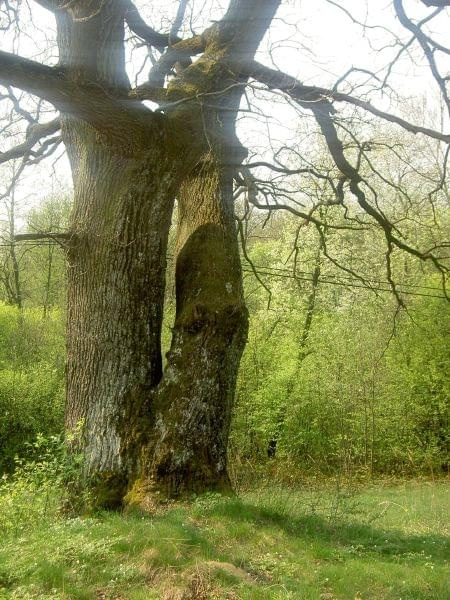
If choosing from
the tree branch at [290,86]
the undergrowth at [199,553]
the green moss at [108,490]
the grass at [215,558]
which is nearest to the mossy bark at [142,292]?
the green moss at [108,490]

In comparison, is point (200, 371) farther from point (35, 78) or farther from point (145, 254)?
point (35, 78)

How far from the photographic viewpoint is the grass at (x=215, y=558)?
382 centimetres

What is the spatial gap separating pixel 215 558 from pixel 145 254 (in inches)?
123

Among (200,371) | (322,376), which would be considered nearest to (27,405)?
(322,376)

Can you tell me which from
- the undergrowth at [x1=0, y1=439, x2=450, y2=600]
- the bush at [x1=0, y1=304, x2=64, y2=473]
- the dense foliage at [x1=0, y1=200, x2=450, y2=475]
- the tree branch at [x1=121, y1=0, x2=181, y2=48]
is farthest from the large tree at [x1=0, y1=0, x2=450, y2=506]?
the bush at [x1=0, y1=304, x2=64, y2=473]

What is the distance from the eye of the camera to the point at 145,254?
6.14 meters

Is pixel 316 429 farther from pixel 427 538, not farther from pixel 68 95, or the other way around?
pixel 68 95

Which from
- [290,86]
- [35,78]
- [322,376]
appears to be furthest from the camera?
[322,376]

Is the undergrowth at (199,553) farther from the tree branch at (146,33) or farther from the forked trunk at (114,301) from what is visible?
the tree branch at (146,33)

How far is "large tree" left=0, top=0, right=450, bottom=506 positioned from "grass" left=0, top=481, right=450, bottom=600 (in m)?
0.66

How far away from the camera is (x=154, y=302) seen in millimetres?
6199

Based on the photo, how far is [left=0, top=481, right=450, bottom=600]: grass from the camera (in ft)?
12.5

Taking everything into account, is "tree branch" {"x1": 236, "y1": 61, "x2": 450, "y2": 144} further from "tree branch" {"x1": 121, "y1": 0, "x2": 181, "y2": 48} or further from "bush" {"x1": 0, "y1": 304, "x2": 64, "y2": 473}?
"bush" {"x1": 0, "y1": 304, "x2": 64, "y2": 473}

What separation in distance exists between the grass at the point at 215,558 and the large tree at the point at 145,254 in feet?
2.17
